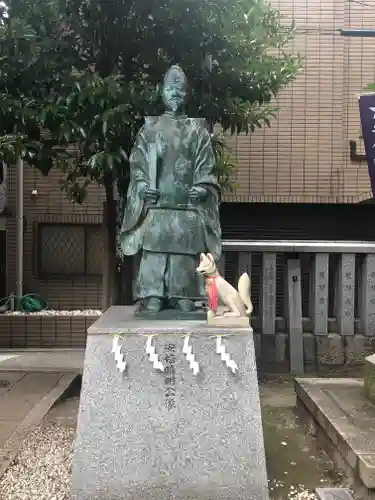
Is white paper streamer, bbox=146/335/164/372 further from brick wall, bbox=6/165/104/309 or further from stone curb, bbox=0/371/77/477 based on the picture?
brick wall, bbox=6/165/104/309

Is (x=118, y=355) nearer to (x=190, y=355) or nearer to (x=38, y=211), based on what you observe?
(x=190, y=355)

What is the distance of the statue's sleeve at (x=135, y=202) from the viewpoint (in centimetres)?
420

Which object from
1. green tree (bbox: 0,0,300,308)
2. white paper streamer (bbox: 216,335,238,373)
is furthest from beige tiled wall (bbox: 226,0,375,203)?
white paper streamer (bbox: 216,335,238,373)

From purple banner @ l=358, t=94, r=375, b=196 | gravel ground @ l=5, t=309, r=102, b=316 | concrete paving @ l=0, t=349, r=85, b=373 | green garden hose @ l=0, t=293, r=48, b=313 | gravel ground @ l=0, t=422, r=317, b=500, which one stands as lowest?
concrete paving @ l=0, t=349, r=85, b=373

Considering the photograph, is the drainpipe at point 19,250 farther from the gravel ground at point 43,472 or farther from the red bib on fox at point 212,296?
the red bib on fox at point 212,296

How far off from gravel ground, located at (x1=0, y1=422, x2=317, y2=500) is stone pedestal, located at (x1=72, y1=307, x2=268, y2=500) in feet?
0.99

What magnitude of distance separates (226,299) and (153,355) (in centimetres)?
61

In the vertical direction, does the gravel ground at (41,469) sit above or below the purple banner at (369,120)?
below

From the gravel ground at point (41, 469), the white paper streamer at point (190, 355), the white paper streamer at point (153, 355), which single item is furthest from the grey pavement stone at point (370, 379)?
the gravel ground at point (41, 469)

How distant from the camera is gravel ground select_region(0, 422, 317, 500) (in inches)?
135

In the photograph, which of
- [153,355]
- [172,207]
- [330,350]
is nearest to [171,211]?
[172,207]

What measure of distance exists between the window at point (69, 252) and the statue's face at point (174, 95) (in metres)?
5.08

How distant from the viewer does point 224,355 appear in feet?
11.0

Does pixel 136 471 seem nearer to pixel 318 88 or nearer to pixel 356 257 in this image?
pixel 356 257
